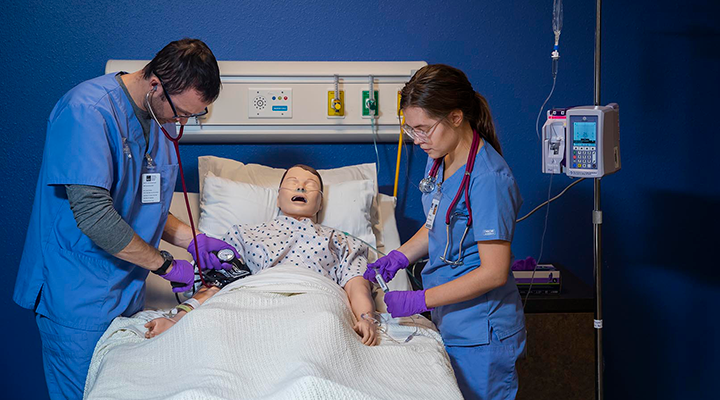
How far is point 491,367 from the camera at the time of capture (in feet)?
5.63

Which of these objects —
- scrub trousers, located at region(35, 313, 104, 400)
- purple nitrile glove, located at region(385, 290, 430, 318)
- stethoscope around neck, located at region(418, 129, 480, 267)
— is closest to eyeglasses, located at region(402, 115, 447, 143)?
stethoscope around neck, located at region(418, 129, 480, 267)

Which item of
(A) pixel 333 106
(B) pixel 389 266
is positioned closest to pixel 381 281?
(B) pixel 389 266

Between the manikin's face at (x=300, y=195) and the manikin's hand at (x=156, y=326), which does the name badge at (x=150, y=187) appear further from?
the manikin's face at (x=300, y=195)

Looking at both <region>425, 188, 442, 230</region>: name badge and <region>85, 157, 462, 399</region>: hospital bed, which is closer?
<region>85, 157, 462, 399</region>: hospital bed

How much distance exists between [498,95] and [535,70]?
0.18 meters

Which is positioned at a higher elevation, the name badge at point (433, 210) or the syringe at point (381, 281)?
the name badge at point (433, 210)

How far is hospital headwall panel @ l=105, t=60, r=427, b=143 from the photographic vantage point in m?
2.44

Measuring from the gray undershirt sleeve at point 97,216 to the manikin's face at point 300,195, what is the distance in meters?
0.70

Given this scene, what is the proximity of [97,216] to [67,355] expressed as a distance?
436mm

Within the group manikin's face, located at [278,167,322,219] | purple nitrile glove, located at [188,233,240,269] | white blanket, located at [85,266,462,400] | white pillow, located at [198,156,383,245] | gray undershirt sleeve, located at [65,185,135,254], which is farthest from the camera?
white pillow, located at [198,156,383,245]

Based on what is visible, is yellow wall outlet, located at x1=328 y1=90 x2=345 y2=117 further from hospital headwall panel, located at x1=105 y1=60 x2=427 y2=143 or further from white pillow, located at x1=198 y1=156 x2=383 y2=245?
white pillow, located at x1=198 y1=156 x2=383 y2=245

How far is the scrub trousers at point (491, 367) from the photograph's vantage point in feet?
5.64

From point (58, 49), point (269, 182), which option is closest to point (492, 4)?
point (269, 182)

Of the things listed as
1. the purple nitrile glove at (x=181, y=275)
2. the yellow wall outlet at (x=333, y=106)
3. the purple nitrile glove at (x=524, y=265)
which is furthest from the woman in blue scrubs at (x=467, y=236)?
the yellow wall outlet at (x=333, y=106)
